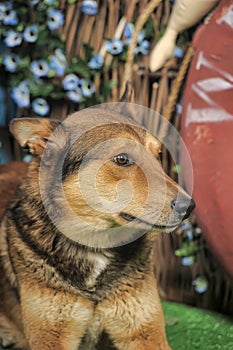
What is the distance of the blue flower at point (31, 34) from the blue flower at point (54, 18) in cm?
7

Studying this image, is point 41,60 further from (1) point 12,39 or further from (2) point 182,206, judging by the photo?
(2) point 182,206

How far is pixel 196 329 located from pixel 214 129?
0.85 meters

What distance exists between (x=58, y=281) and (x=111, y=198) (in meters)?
0.32

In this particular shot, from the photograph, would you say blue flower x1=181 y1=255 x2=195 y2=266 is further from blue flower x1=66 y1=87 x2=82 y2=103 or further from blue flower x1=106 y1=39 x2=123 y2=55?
blue flower x1=106 y1=39 x2=123 y2=55

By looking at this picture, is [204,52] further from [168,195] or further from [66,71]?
[168,195]

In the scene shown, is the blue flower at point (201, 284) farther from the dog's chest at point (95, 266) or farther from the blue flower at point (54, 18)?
the blue flower at point (54, 18)

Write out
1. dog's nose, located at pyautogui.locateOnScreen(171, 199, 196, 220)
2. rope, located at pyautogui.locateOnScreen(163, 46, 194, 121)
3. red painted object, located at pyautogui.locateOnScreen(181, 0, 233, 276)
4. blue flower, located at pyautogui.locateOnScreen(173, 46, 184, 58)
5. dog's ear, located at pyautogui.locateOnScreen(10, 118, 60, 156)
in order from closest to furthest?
1. dog's nose, located at pyautogui.locateOnScreen(171, 199, 196, 220)
2. dog's ear, located at pyautogui.locateOnScreen(10, 118, 60, 156)
3. red painted object, located at pyautogui.locateOnScreen(181, 0, 233, 276)
4. rope, located at pyautogui.locateOnScreen(163, 46, 194, 121)
5. blue flower, located at pyautogui.locateOnScreen(173, 46, 184, 58)

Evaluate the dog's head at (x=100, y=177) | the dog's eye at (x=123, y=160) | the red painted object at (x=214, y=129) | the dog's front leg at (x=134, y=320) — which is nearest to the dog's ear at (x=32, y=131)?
the dog's head at (x=100, y=177)

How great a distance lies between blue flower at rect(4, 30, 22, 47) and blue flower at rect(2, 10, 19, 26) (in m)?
0.05

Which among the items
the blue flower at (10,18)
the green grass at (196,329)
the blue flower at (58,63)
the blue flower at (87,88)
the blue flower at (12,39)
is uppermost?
the blue flower at (10,18)

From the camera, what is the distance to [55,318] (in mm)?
1979

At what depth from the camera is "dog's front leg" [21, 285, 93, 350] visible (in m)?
1.98

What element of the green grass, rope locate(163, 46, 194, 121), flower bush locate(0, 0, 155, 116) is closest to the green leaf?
the green grass

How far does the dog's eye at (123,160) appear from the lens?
1.88m
